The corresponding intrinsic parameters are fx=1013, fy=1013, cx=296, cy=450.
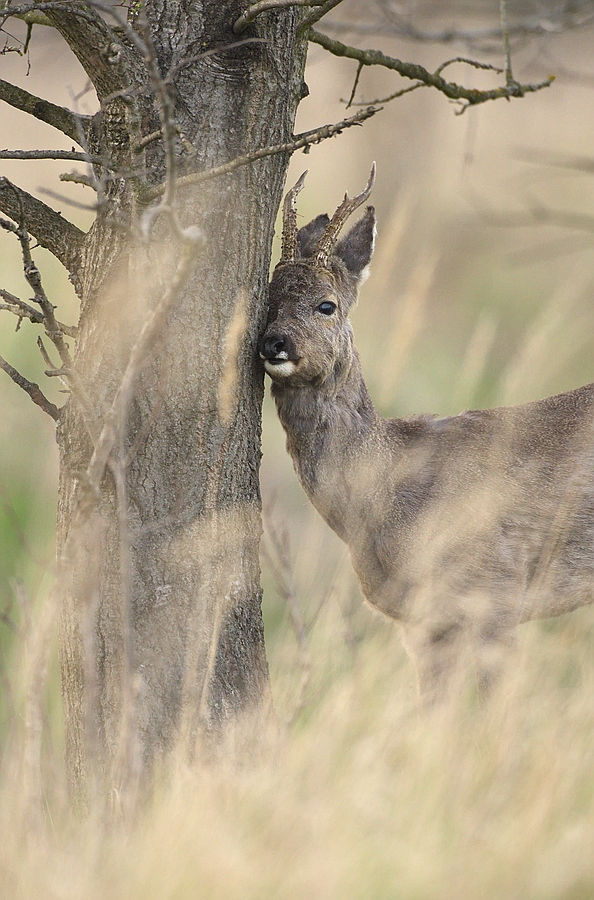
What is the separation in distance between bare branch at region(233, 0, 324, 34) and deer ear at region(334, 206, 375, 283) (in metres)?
1.55

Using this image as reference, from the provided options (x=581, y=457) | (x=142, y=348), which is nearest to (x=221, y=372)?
(x=142, y=348)

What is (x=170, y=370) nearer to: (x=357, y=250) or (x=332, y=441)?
(x=332, y=441)

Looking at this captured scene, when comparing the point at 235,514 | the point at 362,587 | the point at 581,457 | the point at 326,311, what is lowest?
the point at 362,587

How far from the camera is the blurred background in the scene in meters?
4.53

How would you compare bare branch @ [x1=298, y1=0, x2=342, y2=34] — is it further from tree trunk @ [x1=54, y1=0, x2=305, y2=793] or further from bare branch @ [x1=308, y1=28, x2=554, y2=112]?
bare branch @ [x1=308, y1=28, x2=554, y2=112]

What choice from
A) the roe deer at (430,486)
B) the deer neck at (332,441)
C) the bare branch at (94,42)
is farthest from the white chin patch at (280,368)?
the bare branch at (94,42)

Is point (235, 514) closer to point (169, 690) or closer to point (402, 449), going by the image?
point (169, 690)

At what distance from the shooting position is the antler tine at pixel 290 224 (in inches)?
186

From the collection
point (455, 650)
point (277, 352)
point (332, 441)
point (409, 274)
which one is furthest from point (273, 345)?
point (409, 274)

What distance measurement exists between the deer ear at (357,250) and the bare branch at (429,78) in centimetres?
93

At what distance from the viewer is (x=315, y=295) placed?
477cm

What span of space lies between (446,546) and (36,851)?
106 inches

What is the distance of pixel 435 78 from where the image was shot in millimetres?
4160

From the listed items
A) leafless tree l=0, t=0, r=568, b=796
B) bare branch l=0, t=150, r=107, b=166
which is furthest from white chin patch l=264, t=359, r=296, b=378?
bare branch l=0, t=150, r=107, b=166
